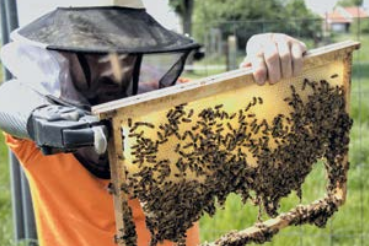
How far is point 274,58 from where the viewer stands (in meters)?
1.49

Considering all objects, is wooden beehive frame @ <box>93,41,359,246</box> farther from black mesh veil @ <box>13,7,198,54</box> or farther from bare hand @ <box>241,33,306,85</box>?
black mesh veil @ <box>13,7,198,54</box>

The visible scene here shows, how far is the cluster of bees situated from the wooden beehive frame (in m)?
0.02

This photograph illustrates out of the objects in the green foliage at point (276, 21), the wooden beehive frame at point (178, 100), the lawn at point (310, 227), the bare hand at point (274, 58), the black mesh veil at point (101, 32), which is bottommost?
the lawn at point (310, 227)

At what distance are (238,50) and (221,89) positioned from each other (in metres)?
2.44

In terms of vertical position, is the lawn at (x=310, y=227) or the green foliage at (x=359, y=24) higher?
the green foliage at (x=359, y=24)

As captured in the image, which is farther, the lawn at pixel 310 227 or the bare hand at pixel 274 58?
the lawn at pixel 310 227

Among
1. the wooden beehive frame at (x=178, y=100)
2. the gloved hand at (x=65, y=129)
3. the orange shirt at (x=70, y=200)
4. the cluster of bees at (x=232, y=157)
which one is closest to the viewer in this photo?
the gloved hand at (x=65, y=129)

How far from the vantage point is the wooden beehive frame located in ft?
4.23

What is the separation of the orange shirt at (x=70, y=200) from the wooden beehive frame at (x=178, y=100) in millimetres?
256

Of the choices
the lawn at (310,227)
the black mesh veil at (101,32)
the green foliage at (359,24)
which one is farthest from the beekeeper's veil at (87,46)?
the green foliage at (359,24)

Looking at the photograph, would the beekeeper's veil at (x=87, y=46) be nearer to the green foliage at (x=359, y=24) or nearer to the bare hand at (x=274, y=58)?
the bare hand at (x=274, y=58)

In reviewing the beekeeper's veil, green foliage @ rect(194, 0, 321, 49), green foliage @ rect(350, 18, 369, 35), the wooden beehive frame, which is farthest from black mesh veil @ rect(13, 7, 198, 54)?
green foliage @ rect(350, 18, 369, 35)

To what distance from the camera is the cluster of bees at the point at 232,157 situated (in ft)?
4.66

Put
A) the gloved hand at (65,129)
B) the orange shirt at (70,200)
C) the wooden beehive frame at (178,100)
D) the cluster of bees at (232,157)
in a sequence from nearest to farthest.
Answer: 1. the gloved hand at (65,129)
2. the wooden beehive frame at (178,100)
3. the cluster of bees at (232,157)
4. the orange shirt at (70,200)
